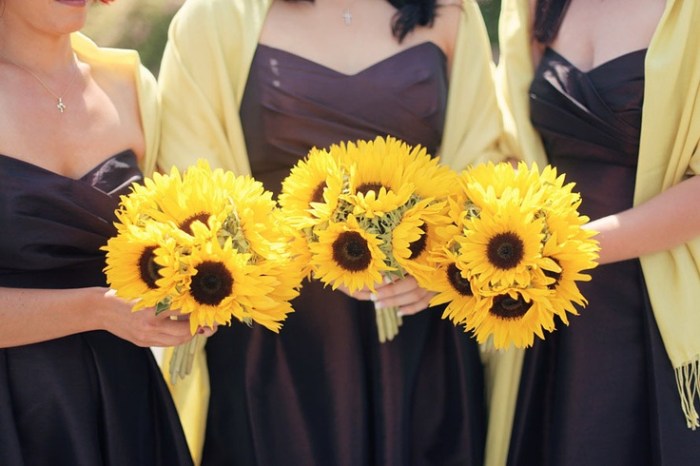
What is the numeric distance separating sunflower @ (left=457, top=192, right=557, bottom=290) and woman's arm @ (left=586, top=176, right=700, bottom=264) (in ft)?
1.72

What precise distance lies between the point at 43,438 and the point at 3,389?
0.20m

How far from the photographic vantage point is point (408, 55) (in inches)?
137

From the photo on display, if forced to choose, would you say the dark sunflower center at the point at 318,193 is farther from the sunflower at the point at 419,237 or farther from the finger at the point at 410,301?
the finger at the point at 410,301

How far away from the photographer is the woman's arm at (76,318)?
3021 millimetres

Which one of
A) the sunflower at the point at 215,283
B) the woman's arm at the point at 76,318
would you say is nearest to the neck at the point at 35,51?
the woman's arm at the point at 76,318

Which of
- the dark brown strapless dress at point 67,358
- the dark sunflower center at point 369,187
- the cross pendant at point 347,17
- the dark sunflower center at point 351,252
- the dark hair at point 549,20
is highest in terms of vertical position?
the dark hair at point 549,20

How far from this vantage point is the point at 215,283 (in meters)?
2.78

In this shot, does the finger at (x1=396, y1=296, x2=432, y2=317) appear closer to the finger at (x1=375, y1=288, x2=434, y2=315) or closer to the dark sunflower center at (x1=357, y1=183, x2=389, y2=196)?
the finger at (x1=375, y1=288, x2=434, y2=315)

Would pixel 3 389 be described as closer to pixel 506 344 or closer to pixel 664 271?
pixel 506 344

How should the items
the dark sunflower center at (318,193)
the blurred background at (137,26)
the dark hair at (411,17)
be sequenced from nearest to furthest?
1. the dark sunflower center at (318,193)
2. the dark hair at (411,17)
3. the blurred background at (137,26)

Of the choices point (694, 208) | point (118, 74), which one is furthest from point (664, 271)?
point (118, 74)

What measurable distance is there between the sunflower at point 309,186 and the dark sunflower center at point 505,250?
0.46 meters

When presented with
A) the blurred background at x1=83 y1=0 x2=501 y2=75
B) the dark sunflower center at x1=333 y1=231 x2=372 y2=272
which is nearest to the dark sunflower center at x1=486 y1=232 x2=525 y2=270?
the dark sunflower center at x1=333 y1=231 x2=372 y2=272

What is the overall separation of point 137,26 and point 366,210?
771 centimetres
